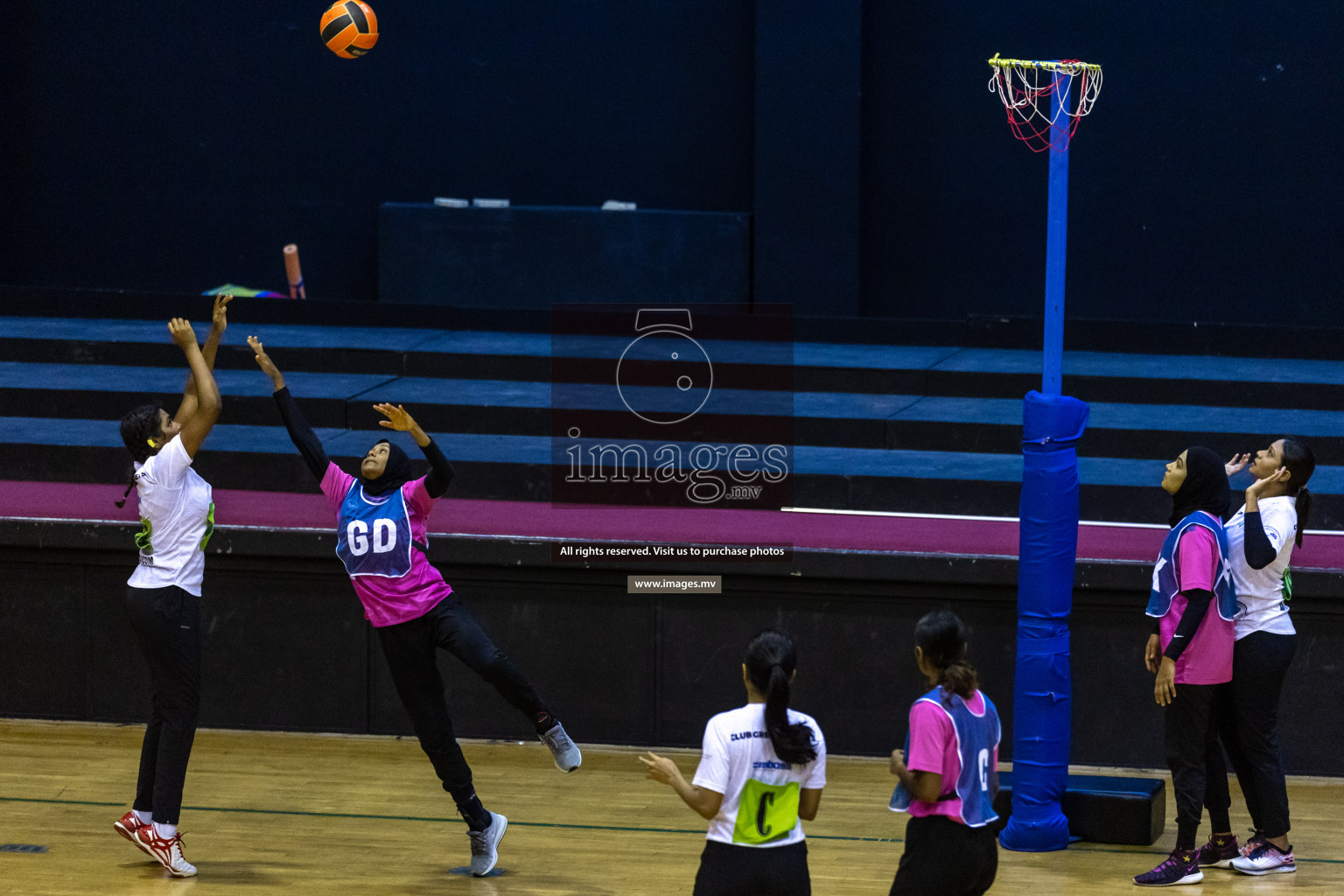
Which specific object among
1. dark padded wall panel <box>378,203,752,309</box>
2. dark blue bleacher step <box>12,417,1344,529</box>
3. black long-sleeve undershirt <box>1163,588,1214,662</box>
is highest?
dark padded wall panel <box>378,203,752,309</box>

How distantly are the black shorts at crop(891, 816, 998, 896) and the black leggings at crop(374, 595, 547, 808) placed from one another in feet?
6.13

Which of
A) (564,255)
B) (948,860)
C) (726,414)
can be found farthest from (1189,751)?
(564,255)

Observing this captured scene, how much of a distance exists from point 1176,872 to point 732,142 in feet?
24.2

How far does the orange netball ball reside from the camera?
9.35 metres

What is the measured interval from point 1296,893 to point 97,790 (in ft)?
15.0

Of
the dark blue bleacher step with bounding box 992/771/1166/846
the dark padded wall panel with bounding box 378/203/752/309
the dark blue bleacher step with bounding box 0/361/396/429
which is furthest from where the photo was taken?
the dark padded wall panel with bounding box 378/203/752/309

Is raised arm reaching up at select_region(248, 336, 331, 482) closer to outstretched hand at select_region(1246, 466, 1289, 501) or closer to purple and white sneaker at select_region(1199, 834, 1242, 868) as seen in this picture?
outstretched hand at select_region(1246, 466, 1289, 501)

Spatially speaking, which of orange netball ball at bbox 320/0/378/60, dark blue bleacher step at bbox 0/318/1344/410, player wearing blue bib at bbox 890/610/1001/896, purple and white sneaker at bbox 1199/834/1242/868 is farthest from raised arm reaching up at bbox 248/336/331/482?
dark blue bleacher step at bbox 0/318/1344/410

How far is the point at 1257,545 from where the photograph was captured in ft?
17.7

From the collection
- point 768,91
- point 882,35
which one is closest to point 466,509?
point 768,91

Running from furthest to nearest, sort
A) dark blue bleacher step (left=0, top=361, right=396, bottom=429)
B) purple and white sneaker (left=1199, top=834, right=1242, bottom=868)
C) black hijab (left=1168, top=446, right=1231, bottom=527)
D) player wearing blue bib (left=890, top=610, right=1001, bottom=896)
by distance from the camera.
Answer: dark blue bleacher step (left=0, top=361, right=396, bottom=429), purple and white sneaker (left=1199, top=834, right=1242, bottom=868), black hijab (left=1168, top=446, right=1231, bottom=527), player wearing blue bib (left=890, top=610, right=1001, bottom=896)

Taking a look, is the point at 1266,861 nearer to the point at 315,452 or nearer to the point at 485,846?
the point at 485,846

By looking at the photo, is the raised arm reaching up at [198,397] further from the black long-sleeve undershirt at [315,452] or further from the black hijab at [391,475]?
the black hijab at [391,475]

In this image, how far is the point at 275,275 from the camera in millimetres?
12297
